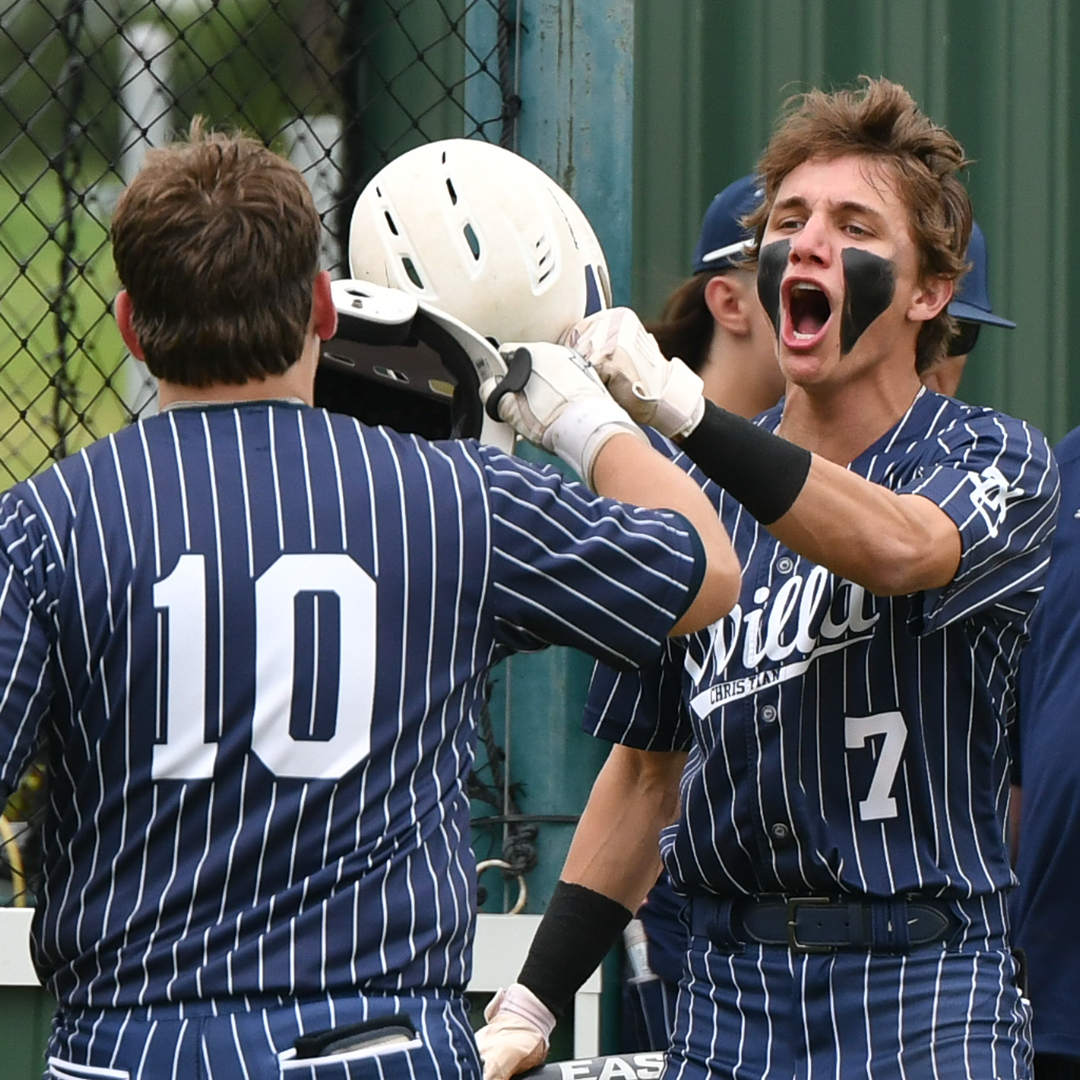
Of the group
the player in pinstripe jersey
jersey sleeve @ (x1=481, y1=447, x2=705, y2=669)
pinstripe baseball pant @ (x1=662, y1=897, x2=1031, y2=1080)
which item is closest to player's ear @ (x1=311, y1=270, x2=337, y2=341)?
the player in pinstripe jersey

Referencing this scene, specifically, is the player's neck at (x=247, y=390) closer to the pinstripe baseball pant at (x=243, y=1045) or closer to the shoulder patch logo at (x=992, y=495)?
the pinstripe baseball pant at (x=243, y=1045)

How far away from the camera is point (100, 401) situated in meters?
4.26

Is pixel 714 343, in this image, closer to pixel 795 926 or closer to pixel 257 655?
pixel 795 926

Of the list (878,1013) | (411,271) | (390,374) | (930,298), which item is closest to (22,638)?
(390,374)

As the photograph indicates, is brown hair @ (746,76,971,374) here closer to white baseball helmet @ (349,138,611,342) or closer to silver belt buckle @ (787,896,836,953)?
white baseball helmet @ (349,138,611,342)

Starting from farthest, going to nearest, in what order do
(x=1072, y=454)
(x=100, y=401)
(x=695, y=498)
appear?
1. (x=100, y=401)
2. (x=1072, y=454)
3. (x=695, y=498)

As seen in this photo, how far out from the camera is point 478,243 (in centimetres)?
238

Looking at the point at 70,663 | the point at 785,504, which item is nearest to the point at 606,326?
the point at 785,504

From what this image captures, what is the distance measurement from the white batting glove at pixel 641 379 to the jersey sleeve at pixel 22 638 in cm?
83

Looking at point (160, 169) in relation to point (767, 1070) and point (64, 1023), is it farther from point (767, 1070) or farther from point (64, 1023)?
point (767, 1070)

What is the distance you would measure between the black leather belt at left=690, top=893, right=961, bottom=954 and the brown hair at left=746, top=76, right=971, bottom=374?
901 millimetres

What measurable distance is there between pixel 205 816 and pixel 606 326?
35.9 inches

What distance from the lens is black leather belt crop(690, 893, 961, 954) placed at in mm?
2443

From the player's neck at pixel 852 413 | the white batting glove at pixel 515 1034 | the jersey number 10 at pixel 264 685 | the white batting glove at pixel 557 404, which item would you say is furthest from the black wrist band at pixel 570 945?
the jersey number 10 at pixel 264 685
